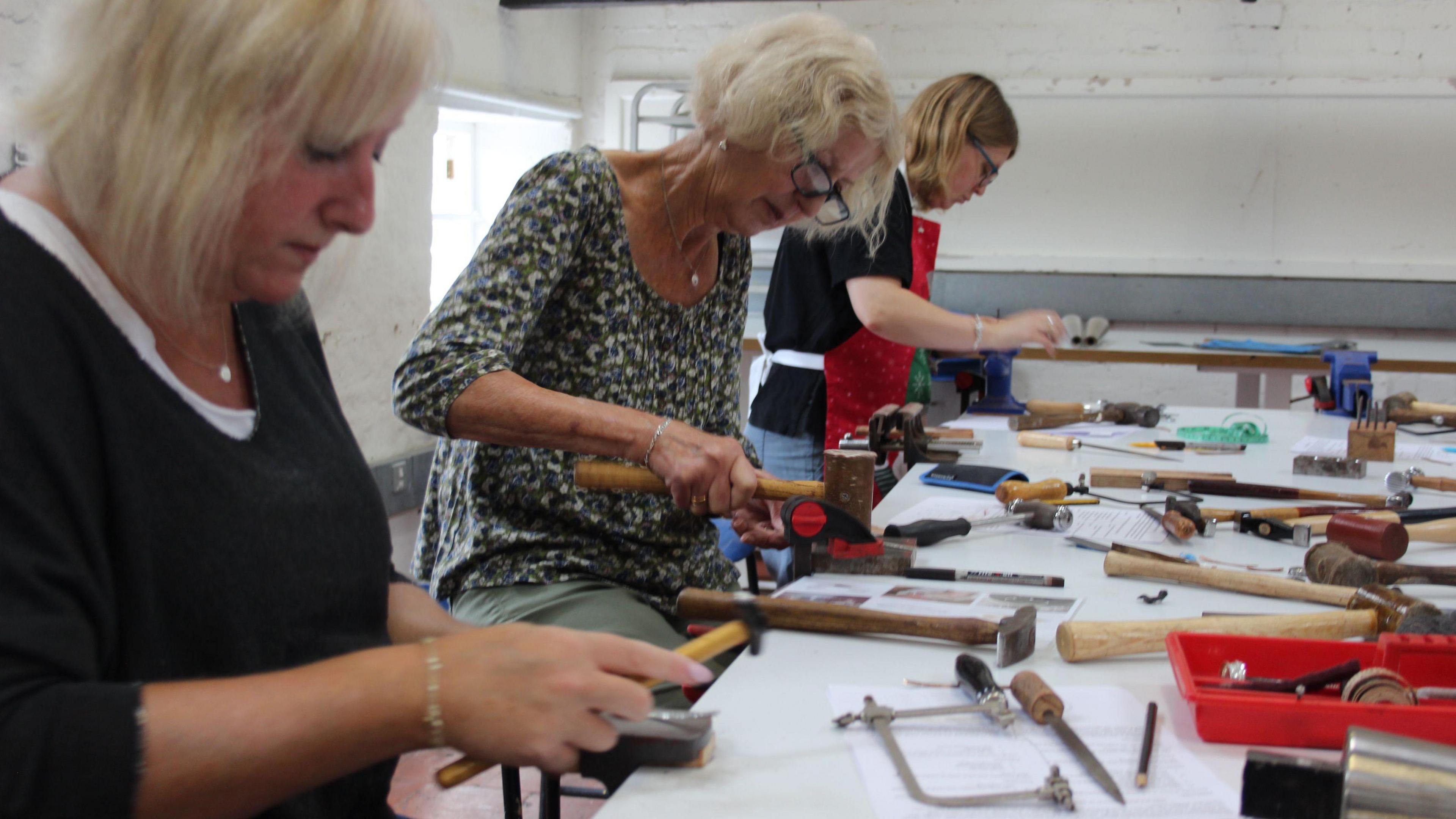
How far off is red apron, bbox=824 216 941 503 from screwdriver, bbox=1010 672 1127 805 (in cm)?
174

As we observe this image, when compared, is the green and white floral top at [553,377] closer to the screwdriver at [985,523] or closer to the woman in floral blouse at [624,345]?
the woman in floral blouse at [624,345]

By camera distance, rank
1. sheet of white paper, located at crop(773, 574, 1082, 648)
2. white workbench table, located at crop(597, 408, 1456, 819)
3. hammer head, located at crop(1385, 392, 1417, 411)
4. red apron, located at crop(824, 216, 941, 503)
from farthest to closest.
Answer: hammer head, located at crop(1385, 392, 1417, 411)
red apron, located at crop(824, 216, 941, 503)
sheet of white paper, located at crop(773, 574, 1082, 648)
white workbench table, located at crop(597, 408, 1456, 819)

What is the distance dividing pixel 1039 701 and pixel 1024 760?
9 cm

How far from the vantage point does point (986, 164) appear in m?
3.12

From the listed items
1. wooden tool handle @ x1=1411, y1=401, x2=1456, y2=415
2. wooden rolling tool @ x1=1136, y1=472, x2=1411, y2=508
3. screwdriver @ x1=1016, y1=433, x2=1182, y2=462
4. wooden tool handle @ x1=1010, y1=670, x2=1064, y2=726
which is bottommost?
wooden tool handle @ x1=1010, y1=670, x2=1064, y2=726

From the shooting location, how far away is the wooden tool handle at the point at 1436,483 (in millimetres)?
2455

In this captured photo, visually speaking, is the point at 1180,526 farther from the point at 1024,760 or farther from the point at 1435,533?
the point at 1024,760

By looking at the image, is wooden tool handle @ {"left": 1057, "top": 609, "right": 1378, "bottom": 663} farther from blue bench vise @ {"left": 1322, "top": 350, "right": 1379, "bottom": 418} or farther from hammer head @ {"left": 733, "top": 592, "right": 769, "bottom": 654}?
blue bench vise @ {"left": 1322, "top": 350, "right": 1379, "bottom": 418}

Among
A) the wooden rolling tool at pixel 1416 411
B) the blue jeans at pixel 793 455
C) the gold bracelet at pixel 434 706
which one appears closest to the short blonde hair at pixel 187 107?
the gold bracelet at pixel 434 706

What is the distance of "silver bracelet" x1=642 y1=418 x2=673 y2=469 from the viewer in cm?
158

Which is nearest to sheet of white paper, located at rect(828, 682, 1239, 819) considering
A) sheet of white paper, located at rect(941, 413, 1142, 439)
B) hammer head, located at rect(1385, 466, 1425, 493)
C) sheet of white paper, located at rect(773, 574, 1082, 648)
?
sheet of white paper, located at rect(773, 574, 1082, 648)

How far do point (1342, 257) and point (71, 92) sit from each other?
6221 mm

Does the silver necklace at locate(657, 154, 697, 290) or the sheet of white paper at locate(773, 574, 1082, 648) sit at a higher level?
the silver necklace at locate(657, 154, 697, 290)

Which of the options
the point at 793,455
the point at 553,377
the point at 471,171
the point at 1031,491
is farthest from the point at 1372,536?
the point at 471,171
